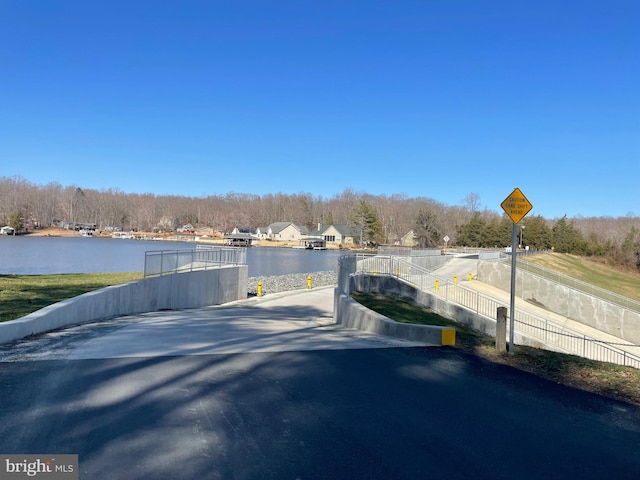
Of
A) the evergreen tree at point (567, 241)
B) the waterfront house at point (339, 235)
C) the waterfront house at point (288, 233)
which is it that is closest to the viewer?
the evergreen tree at point (567, 241)

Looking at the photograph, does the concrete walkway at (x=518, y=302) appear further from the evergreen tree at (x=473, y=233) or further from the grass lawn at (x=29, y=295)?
the evergreen tree at (x=473, y=233)

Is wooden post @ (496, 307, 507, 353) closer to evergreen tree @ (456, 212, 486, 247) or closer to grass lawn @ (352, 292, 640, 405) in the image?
grass lawn @ (352, 292, 640, 405)

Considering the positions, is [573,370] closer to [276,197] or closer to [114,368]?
[114,368]

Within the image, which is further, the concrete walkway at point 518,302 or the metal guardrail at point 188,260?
the concrete walkway at point 518,302

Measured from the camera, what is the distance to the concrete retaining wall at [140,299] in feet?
29.8

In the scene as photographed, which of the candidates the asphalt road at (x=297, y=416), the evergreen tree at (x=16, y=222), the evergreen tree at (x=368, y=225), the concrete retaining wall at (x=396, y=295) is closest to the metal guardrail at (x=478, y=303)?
the concrete retaining wall at (x=396, y=295)

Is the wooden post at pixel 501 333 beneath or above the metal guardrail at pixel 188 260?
beneath

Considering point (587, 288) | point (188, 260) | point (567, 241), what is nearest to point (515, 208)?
point (188, 260)

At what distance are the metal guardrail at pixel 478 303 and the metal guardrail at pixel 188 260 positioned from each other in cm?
707

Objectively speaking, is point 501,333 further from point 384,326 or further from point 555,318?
point 555,318

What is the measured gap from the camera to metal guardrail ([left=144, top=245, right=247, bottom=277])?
57.2 ft

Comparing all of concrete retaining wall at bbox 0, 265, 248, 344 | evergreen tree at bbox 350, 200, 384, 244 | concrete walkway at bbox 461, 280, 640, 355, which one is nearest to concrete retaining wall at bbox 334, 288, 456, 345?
concrete retaining wall at bbox 0, 265, 248, 344

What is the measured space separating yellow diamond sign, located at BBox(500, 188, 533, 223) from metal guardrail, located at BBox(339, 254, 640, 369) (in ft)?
42.5

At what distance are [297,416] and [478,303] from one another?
22656mm
